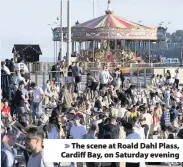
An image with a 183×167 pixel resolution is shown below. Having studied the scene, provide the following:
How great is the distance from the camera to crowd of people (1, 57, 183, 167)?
10.9m

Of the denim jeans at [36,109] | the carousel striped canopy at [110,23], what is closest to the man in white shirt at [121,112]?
the denim jeans at [36,109]

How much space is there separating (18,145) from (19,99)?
6.42 m

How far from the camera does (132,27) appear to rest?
49219 millimetres

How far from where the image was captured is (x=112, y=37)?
159ft

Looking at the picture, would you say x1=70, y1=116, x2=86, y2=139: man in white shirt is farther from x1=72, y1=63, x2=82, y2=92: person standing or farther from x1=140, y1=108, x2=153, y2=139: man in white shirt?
x1=72, y1=63, x2=82, y2=92: person standing

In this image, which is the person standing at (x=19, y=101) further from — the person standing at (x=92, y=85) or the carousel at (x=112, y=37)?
the carousel at (x=112, y=37)

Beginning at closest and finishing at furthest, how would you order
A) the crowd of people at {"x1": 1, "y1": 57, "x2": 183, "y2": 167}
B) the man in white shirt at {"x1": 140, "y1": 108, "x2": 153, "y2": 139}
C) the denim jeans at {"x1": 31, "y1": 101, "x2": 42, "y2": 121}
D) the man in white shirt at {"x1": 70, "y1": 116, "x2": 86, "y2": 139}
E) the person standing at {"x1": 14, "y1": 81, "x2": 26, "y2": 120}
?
the crowd of people at {"x1": 1, "y1": 57, "x2": 183, "y2": 167}
the man in white shirt at {"x1": 70, "y1": 116, "x2": 86, "y2": 139}
the man in white shirt at {"x1": 140, "y1": 108, "x2": 153, "y2": 139}
the person standing at {"x1": 14, "y1": 81, "x2": 26, "y2": 120}
the denim jeans at {"x1": 31, "y1": 101, "x2": 42, "y2": 121}

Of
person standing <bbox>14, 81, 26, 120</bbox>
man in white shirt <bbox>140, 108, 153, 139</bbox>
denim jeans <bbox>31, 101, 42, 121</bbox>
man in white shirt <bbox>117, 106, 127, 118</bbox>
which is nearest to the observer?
man in white shirt <bbox>140, 108, 153, 139</bbox>

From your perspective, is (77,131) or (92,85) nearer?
(77,131)

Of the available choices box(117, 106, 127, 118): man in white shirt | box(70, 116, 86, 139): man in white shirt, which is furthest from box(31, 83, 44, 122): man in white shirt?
box(70, 116, 86, 139): man in white shirt

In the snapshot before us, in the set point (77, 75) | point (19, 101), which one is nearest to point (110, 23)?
point (77, 75)

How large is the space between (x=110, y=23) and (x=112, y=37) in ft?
9.02

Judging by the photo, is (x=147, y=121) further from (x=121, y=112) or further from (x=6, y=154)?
(x=6, y=154)

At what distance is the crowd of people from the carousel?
18389mm
